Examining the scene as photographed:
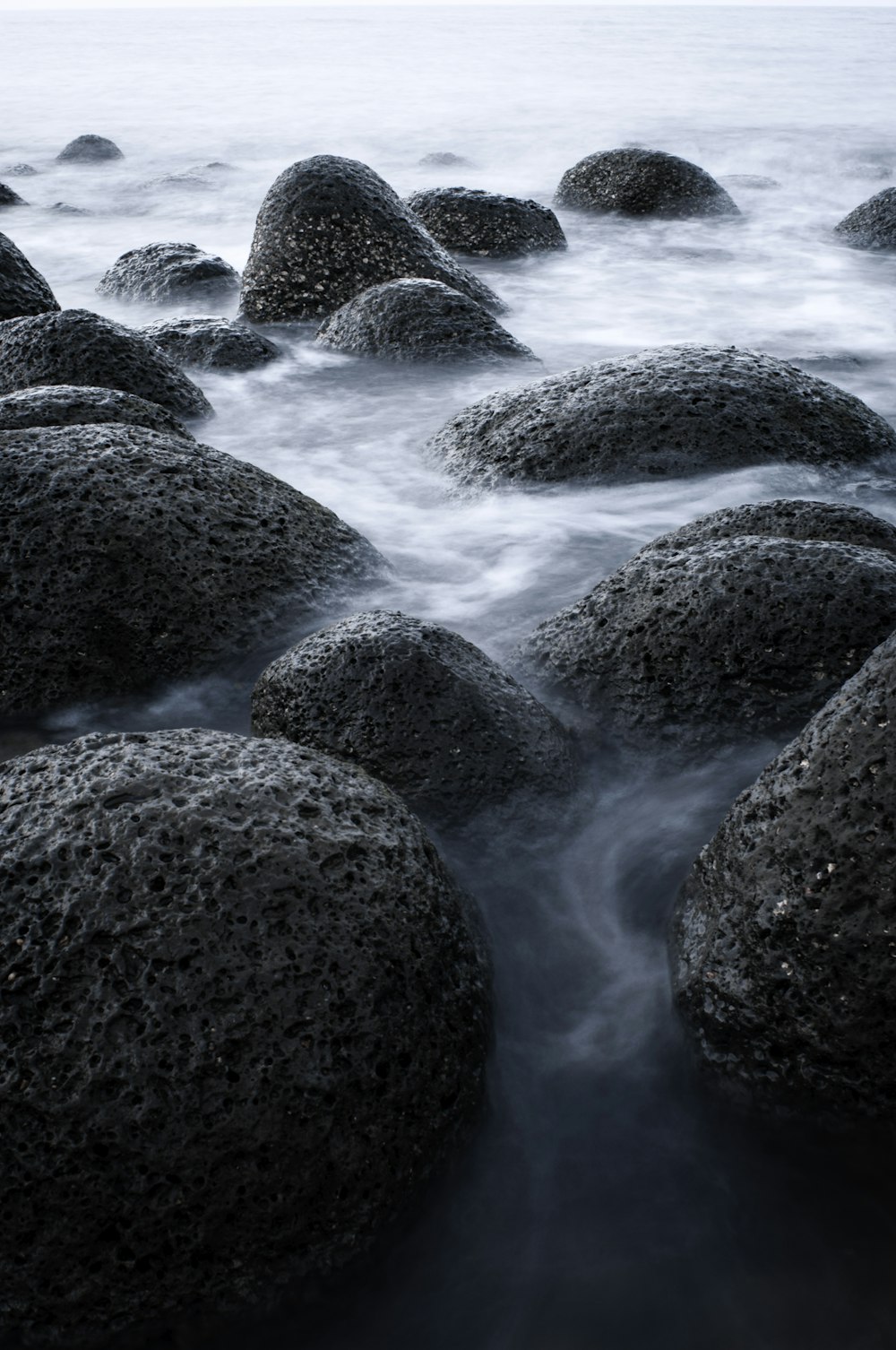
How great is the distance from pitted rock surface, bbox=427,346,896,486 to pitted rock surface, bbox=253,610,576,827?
2216mm

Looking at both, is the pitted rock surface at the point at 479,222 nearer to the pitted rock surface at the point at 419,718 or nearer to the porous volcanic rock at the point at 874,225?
the porous volcanic rock at the point at 874,225

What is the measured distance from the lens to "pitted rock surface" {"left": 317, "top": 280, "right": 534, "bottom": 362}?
7.05m

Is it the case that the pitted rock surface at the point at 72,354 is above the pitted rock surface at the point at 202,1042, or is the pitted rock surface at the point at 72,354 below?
above

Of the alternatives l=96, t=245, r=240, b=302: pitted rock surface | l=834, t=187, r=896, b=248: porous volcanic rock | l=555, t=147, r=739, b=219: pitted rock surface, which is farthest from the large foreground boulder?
l=555, t=147, r=739, b=219: pitted rock surface

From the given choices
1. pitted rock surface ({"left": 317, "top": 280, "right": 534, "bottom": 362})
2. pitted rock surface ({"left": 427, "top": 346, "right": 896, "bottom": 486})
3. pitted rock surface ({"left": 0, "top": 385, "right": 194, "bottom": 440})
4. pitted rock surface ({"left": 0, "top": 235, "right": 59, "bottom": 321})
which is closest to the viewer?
pitted rock surface ({"left": 0, "top": 385, "right": 194, "bottom": 440})

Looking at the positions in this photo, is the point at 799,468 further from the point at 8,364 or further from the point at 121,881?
the point at 121,881

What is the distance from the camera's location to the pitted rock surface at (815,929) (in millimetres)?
2309

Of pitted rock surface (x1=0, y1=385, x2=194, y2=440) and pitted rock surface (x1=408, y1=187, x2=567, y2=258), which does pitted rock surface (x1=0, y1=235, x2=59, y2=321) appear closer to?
pitted rock surface (x1=0, y1=385, x2=194, y2=440)

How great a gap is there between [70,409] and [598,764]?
2522 mm

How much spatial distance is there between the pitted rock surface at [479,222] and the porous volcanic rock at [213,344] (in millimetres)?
2878

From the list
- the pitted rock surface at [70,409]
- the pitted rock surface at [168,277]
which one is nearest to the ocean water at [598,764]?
the pitted rock surface at [168,277]

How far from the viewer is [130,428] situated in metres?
4.31

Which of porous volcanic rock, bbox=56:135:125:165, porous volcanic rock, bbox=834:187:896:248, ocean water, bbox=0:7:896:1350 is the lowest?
ocean water, bbox=0:7:896:1350

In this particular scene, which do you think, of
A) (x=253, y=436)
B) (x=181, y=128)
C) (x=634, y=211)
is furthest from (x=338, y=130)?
(x=253, y=436)
